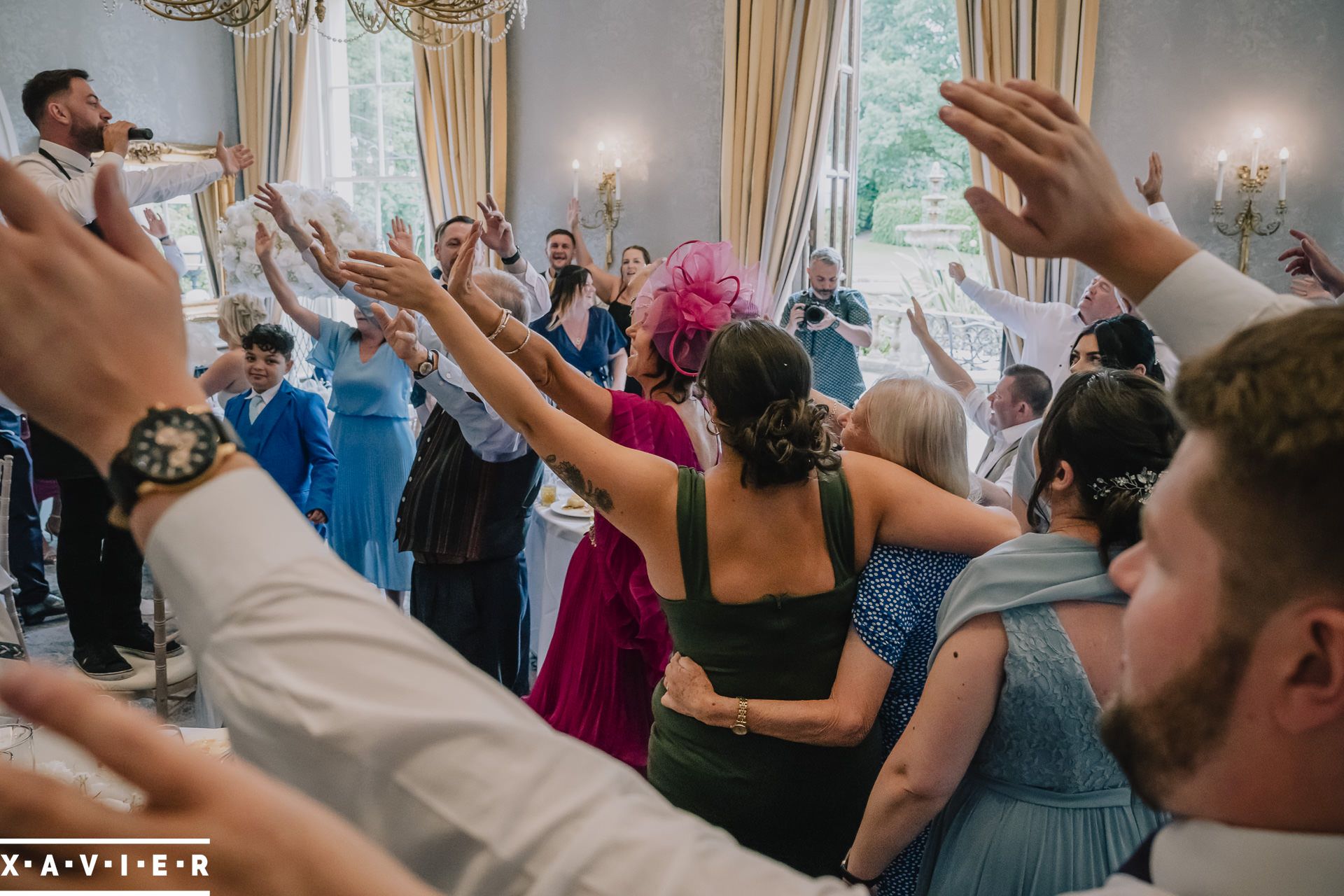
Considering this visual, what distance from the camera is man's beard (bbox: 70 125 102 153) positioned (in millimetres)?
3361

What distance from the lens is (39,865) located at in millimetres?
303

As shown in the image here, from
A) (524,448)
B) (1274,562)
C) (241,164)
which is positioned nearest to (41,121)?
(241,164)

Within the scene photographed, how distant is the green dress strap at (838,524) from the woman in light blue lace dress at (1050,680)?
22cm

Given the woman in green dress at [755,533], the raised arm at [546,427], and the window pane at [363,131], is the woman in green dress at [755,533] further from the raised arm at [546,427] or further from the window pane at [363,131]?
the window pane at [363,131]

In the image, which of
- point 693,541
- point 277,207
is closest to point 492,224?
point 277,207

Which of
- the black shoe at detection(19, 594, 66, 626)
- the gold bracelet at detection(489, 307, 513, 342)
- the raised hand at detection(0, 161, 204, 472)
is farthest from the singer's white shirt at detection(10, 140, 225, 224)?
the raised hand at detection(0, 161, 204, 472)

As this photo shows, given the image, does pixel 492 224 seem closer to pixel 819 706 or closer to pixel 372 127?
pixel 819 706

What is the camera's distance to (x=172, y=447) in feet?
1.55

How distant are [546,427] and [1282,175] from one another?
461 cm

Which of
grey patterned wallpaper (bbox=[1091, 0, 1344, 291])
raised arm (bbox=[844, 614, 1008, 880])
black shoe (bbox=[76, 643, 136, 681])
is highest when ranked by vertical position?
grey patterned wallpaper (bbox=[1091, 0, 1344, 291])

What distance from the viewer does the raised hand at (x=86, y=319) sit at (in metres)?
0.46

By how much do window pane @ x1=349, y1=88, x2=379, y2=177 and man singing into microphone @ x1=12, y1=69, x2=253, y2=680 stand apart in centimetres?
478

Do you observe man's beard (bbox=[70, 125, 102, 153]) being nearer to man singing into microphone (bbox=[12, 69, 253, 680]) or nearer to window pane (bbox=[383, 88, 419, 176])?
man singing into microphone (bbox=[12, 69, 253, 680])

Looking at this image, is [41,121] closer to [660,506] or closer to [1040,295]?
[660,506]
